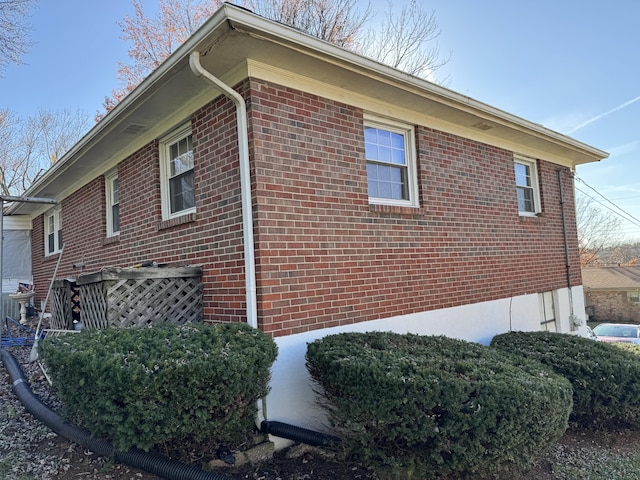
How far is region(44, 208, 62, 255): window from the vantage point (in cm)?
1058

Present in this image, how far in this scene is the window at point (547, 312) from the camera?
8.43 m

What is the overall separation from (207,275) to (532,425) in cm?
349

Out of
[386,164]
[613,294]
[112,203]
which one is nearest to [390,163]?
[386,164]

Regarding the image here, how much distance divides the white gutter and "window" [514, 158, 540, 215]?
6082 mm

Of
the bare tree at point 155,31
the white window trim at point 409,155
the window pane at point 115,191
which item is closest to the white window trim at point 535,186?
the white window trim at point 409,155

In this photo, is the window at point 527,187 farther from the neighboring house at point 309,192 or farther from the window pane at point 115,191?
the window pane at point 115,191

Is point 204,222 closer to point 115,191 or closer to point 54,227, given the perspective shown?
point 115,191

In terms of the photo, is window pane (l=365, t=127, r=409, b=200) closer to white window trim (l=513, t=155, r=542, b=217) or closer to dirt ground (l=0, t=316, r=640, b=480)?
dirt ground (l=0, t=316, r=640, b=480)

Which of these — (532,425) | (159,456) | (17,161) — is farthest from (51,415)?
(17,161)

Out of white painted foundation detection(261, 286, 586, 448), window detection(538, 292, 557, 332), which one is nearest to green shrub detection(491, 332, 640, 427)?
white painted foundation detection(261, 286, 586, 448)

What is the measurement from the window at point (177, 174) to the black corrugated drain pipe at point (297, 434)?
277 cm

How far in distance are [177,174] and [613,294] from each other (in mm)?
31205

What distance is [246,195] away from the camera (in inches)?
168

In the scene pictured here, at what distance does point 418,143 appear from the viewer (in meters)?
6.15
